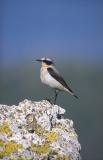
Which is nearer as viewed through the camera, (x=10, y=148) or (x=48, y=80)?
(x=10, y=148)

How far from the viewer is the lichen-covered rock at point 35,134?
8.96 meters

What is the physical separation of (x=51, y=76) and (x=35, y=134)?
5.79 metres

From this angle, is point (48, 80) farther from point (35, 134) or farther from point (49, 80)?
point (35, 134)

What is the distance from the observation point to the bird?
1502 cm

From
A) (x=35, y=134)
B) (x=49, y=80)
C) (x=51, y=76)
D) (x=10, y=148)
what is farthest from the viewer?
(x=49, y=80)

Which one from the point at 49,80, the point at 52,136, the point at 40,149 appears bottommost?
the point at 40,149

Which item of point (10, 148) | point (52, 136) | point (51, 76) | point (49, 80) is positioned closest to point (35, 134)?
point (52, 136)

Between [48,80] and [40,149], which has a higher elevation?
[48,80]

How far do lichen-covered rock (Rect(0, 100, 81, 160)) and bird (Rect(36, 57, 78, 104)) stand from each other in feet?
17.4

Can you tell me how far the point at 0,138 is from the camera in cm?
906

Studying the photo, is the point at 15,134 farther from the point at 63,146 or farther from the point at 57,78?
the point at 57,78

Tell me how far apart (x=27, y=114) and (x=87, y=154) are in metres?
10.8

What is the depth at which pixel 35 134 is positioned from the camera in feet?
30.2

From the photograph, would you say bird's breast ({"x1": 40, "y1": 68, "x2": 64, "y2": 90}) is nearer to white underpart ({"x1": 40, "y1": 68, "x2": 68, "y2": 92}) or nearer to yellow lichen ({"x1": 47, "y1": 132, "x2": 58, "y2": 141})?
white underpart ({"x1": 40, "y1": 68, "x2": 68, "y2": 92})
